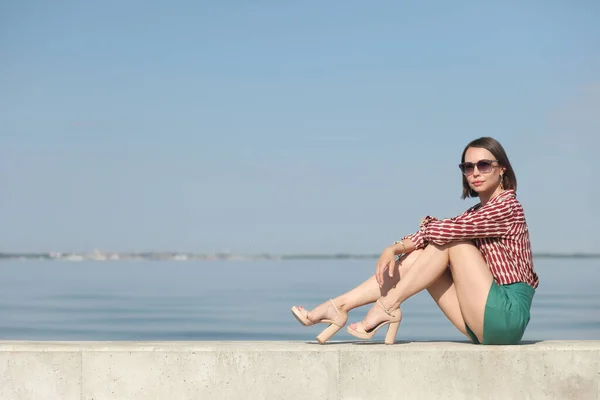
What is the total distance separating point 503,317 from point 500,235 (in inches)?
17.8

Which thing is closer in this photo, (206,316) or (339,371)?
(339,371)

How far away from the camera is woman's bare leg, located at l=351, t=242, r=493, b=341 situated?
212 inches

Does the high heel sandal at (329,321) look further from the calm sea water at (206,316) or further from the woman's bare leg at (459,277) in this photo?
the calm sea water at (206,316)

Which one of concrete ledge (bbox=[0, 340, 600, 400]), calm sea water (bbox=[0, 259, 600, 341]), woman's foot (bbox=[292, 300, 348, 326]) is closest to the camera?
concrete ledge (bbox=[0, 340, 600, 400])

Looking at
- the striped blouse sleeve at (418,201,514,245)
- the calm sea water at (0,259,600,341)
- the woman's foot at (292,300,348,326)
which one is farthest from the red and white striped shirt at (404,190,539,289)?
the calm sea water at (0,259,600,341)

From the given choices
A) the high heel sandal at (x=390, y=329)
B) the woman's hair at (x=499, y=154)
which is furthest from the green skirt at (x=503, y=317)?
the woman's hair at (x=499, y=154)

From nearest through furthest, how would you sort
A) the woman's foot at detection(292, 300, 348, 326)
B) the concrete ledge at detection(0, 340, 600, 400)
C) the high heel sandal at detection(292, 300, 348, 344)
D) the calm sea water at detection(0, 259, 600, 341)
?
the concrete ledge at detection(0, 340, 600, 400)
the high heel sandal at detection(292, 300, 348, 344)
the woman's foot at detection(292, 300, 348, 326)
the calm sea water at detection(0, 259, 600, 341)

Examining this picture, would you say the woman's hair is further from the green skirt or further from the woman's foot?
the woman's foot

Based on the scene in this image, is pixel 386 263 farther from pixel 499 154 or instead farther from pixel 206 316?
pixel 206 316

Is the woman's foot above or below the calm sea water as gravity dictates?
below

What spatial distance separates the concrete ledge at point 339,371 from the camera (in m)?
5.27

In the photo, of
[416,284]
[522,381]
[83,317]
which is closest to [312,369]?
[416,284]

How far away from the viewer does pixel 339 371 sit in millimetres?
5273

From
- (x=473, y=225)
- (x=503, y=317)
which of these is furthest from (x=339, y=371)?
(x=473, y=225)
